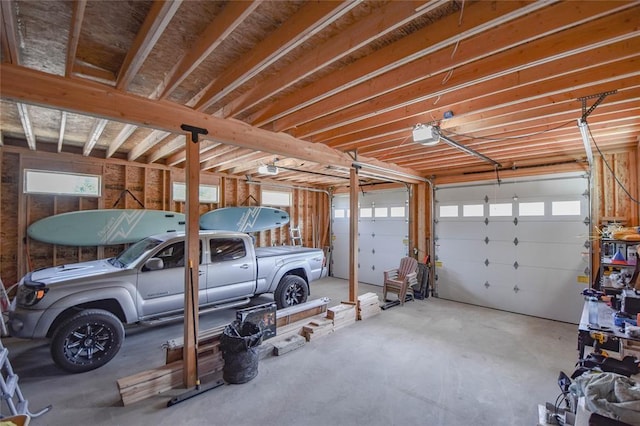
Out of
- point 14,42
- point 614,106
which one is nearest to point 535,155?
point 614,106

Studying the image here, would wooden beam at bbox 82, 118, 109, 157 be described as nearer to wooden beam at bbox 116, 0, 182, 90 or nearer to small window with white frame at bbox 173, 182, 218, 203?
wooden beam at bbox 116, 0, 182, 90

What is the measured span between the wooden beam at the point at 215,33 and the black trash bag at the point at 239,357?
2605mm

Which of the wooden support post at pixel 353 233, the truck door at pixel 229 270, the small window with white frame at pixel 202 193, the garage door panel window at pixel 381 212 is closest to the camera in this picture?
the truck door at pixel 229 270

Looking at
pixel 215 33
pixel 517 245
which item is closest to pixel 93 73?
pixel 215 33

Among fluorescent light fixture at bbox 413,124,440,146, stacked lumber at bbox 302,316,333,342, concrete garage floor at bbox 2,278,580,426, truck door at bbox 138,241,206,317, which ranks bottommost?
concrete garage floor at bbox 2,278,580,426

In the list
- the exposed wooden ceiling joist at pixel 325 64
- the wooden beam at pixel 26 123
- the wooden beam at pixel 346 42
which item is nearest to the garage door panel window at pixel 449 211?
the exposed wooden ceiling joist at pixel 325 64

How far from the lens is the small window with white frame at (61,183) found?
463 centimetres

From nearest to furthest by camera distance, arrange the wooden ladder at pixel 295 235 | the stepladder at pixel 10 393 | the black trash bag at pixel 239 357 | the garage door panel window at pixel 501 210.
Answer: the stepladder at pixel 10 393
the black trash bag at pixel 239 357
the garage door panel window at pixel 501 210
the wooden ladder at pixel 295 235

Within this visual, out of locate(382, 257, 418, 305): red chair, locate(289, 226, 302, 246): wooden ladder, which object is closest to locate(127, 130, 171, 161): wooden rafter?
locate(289, 226, 302, 246): wooden ladder

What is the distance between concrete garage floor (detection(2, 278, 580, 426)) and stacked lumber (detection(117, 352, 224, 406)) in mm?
84

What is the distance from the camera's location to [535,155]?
522cm

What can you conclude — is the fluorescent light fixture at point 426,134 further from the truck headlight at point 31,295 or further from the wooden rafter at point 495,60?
the truck headlight at point 31,295

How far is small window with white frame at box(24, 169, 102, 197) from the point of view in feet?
15.2

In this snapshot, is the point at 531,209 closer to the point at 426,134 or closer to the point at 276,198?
the point at 426,134
